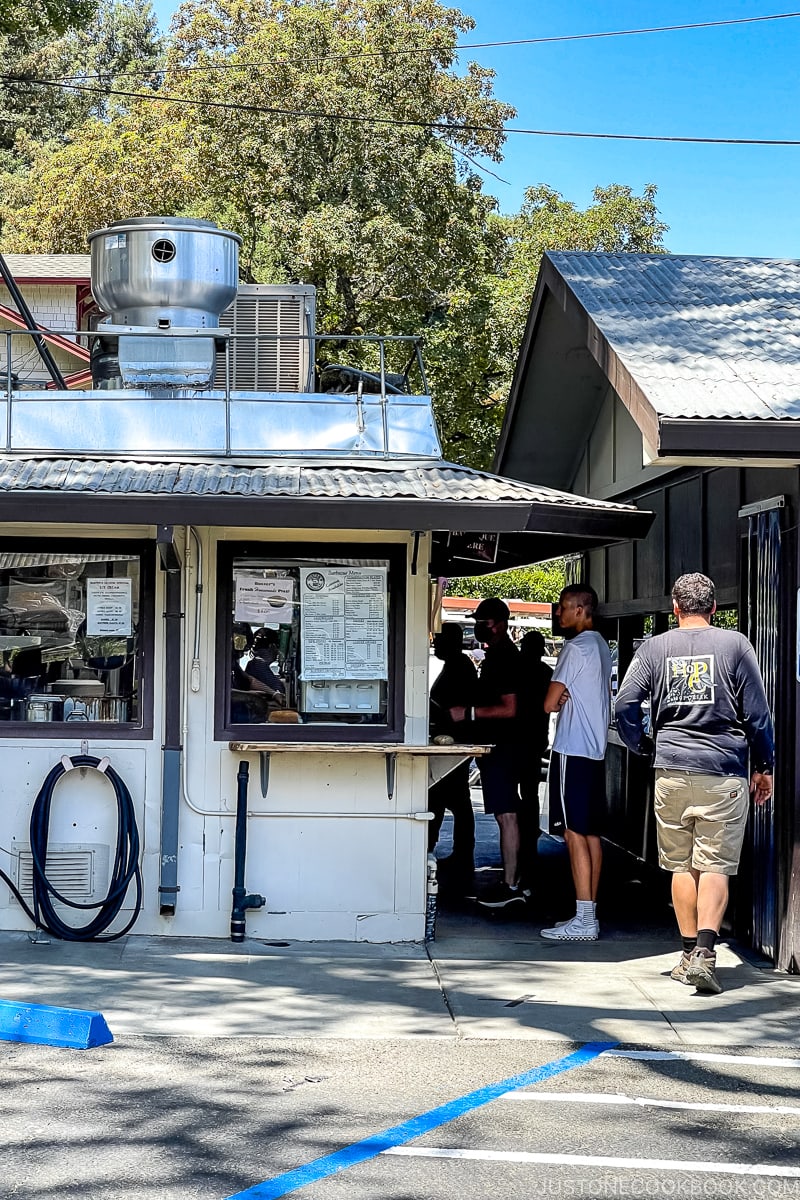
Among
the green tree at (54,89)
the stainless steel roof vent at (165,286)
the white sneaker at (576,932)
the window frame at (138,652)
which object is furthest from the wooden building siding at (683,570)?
the green tree at (54,89)

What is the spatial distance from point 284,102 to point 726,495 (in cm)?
1845

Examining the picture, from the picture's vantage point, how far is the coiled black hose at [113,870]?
700 cm

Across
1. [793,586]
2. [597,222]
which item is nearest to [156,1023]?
[793,586]

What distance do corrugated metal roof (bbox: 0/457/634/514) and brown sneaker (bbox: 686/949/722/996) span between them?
2.34 m

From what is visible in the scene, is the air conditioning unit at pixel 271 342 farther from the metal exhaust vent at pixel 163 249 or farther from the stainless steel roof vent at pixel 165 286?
the metal exhaust vent at pixel 163 249

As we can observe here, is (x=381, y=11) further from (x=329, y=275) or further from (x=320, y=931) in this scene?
(x=320, y=931)

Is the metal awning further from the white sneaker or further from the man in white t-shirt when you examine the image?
the white sneaker

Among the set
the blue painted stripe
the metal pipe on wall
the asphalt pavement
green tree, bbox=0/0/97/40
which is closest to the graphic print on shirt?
the asphalt pavement

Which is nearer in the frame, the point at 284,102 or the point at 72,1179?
the point at 72,1179

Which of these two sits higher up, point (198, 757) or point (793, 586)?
point (793, 586)

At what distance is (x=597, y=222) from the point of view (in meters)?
29.4

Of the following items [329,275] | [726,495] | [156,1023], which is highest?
[329,275]

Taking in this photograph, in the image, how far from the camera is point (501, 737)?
8406 mm

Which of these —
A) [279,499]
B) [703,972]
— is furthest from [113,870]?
[703,972]
